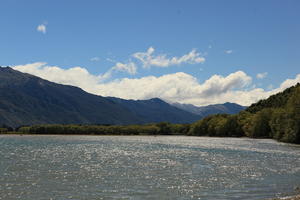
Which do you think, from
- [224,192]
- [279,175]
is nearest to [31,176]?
[224,192]

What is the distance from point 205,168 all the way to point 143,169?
11.9 m

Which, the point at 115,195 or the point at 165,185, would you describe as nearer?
the point at 115,195

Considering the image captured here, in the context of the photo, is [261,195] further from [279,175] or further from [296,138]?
[296,138]

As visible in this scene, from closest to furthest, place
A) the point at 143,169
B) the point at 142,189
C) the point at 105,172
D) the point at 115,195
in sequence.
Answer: the point at 115,195 < the point at 142,189 < the point at 105,172 < the point at 143,169

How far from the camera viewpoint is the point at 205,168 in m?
71.2

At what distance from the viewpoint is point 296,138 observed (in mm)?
151000

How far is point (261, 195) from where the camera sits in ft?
143

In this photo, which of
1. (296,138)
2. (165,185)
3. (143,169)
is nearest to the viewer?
(165,185)

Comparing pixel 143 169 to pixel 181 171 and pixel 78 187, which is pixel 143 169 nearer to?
pixel 181 171

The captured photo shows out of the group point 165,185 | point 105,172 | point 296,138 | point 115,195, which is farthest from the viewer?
point 296,138

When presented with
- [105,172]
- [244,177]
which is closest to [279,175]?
[244,177]

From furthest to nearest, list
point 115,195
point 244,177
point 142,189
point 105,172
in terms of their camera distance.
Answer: point 105,172
point 244,177
point 142,189
point 115,195

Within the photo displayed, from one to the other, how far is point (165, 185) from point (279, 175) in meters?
21.6

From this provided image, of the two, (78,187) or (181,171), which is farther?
(181,171)
